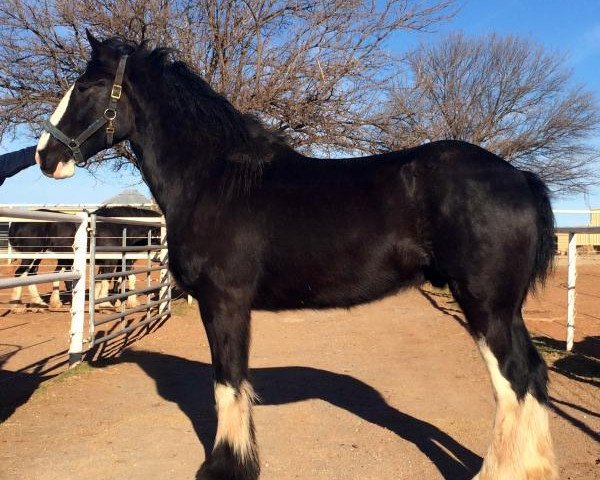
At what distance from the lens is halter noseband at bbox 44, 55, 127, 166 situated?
133 inches

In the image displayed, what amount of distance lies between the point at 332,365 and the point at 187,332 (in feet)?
9.72

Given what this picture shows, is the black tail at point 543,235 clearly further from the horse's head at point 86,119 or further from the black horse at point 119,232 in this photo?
the black horse at point 119,232

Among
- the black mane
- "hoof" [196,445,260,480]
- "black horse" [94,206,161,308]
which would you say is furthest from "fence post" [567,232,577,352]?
"black horse" [94,206,161,308]

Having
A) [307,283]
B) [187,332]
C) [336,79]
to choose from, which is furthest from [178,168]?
[336,79]

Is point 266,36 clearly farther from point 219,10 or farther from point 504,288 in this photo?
point 504,288

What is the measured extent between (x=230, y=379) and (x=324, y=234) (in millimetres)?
961

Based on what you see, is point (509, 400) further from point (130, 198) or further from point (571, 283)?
point (130, 198)

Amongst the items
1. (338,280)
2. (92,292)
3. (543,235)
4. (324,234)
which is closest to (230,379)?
(338,280)

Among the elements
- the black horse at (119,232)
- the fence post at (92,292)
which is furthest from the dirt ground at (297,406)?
the black horse at (119,232)

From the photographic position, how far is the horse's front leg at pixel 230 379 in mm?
2904

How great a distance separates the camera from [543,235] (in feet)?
9.66

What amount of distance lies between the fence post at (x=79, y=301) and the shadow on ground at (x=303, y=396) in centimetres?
29

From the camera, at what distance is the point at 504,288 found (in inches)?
108

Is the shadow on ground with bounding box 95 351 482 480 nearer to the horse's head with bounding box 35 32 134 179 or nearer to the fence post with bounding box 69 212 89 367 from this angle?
the fence post with bounding box 69 212 89 367
